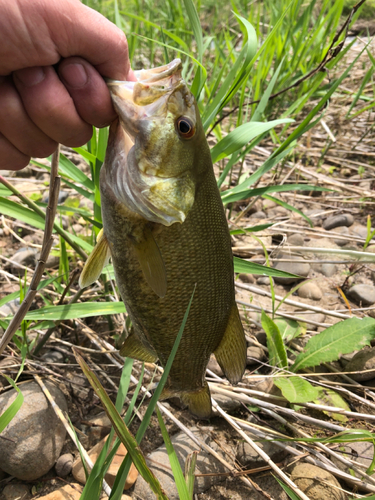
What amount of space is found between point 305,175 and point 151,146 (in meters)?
3.03

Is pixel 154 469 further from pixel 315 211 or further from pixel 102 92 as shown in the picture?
pixel 315 211

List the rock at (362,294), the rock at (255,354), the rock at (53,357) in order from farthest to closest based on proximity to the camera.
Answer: the rock at (362,294)
the rock at (255,354)
the rock at (53,357)

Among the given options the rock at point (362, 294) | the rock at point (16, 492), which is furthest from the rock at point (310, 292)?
the rock at point (16, 492)

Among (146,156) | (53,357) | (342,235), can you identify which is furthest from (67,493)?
(342,235)

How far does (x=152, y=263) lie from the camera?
127 centimetres

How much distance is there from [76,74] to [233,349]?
1.15 meters

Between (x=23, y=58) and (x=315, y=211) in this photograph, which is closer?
(x=23, y=58)

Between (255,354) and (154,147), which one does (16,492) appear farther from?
(154,147)

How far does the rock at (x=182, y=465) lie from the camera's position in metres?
1.82

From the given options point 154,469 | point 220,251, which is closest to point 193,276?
point 220,251

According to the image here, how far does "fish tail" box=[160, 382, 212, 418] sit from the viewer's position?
162 cm

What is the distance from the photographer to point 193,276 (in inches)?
54.2

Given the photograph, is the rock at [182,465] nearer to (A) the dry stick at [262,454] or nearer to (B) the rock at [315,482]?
(A) the dry stick at [262,454]

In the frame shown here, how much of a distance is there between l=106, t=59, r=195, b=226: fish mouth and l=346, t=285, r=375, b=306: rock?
1.91m
